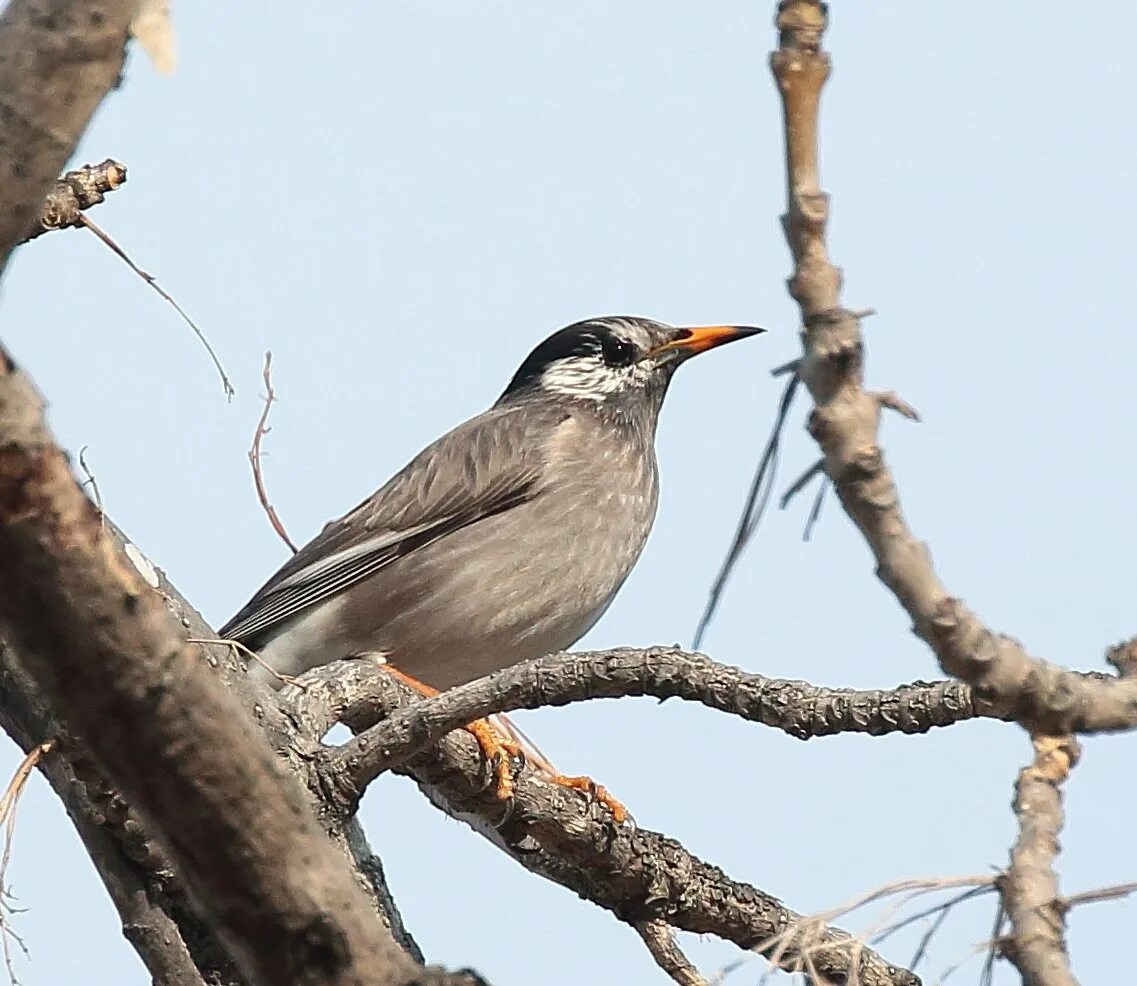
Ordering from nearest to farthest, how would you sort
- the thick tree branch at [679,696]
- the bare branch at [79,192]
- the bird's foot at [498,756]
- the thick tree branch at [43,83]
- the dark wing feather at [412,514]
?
the thick tree branch at [43,83] < the thick tree branch at [679,696] < the bare branch at [79,192] < the bird's foot at [498,756] < the dark wing feather at [412,514]

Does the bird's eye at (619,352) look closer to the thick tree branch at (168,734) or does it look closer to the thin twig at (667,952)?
the thin twig at (667,952)

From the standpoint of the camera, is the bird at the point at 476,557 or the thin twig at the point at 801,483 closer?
the thin twig at the point at 801,483

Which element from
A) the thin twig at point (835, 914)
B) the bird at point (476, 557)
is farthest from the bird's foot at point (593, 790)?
the thin twig at point (835, 914)

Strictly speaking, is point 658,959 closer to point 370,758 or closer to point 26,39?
point 370,758

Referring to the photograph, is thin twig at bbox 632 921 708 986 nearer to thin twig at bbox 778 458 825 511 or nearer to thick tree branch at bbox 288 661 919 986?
thick tree branch at bbox 288 661 919 986

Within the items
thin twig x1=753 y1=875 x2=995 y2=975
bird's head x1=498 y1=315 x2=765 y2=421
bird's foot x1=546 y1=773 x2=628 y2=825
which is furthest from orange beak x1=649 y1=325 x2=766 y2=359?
thin twig x1=753 y1=875 x2=995 y2=975

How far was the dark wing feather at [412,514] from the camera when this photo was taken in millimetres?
6879

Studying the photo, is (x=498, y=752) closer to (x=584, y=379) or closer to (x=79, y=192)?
(x=79, y=192)

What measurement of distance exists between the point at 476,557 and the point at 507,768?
90.7 inches

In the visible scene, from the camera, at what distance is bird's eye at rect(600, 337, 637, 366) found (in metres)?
7.94

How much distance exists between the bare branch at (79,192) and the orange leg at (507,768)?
139cm

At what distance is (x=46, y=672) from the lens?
192cm

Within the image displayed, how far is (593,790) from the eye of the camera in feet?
17.0

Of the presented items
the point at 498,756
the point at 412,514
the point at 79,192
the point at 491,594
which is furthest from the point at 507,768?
the point at 412,514
